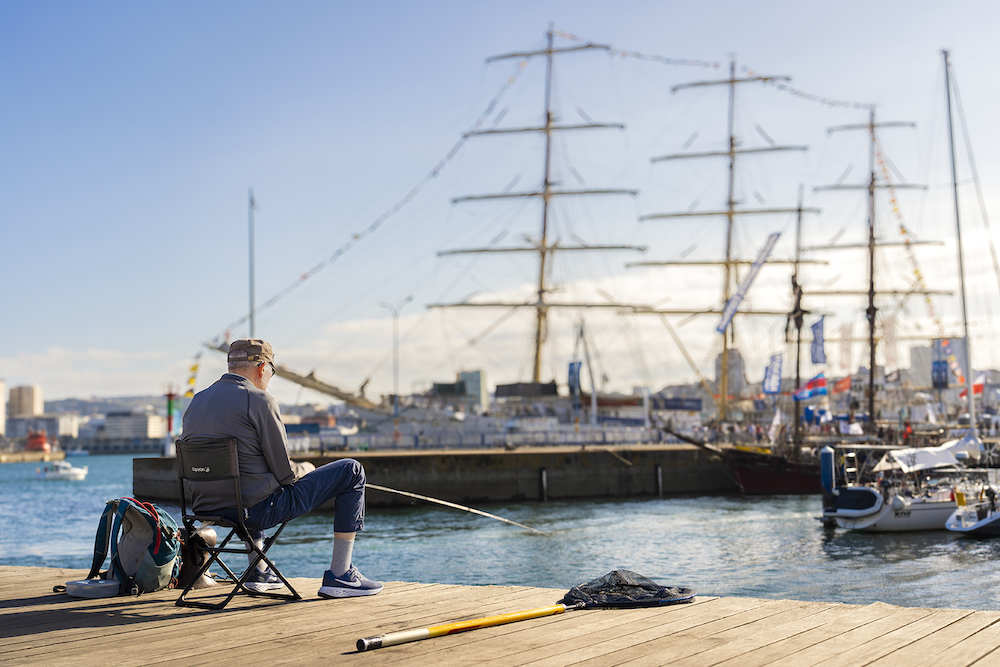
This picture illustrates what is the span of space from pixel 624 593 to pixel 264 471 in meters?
2.42

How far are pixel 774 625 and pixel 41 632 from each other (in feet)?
13.2

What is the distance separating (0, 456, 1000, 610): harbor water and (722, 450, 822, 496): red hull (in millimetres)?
7431

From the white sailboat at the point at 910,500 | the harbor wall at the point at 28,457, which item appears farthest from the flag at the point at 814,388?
the harbor wall at the point at 28,457

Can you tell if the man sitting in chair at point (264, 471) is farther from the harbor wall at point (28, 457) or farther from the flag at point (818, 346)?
the harbor wall at point (28, 457)

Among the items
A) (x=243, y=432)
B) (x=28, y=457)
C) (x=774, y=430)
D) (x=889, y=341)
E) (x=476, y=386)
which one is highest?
(x=889, y=341)

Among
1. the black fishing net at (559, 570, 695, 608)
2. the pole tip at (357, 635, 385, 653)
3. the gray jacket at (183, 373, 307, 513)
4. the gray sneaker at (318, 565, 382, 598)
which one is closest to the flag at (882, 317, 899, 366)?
the black fishing net at (559, 570, 695, 608)

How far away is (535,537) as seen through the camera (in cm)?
2598

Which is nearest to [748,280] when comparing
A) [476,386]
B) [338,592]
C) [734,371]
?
[476,386]

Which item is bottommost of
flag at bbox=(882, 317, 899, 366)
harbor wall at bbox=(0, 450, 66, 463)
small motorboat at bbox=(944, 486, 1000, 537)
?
harbor wall at bbox=(0, 450, 66, 463)

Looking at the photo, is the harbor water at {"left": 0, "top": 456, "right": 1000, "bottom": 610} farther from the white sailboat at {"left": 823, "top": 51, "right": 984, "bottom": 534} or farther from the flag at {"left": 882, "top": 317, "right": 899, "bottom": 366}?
the flag at {"left": 882, "top": 317, "right": 899, "bottom": 366}

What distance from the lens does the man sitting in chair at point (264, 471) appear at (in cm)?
594

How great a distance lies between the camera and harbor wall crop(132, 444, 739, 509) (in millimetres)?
37875

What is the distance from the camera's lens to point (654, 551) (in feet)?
75.8

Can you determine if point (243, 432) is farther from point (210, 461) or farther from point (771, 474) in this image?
point (771, 474)
